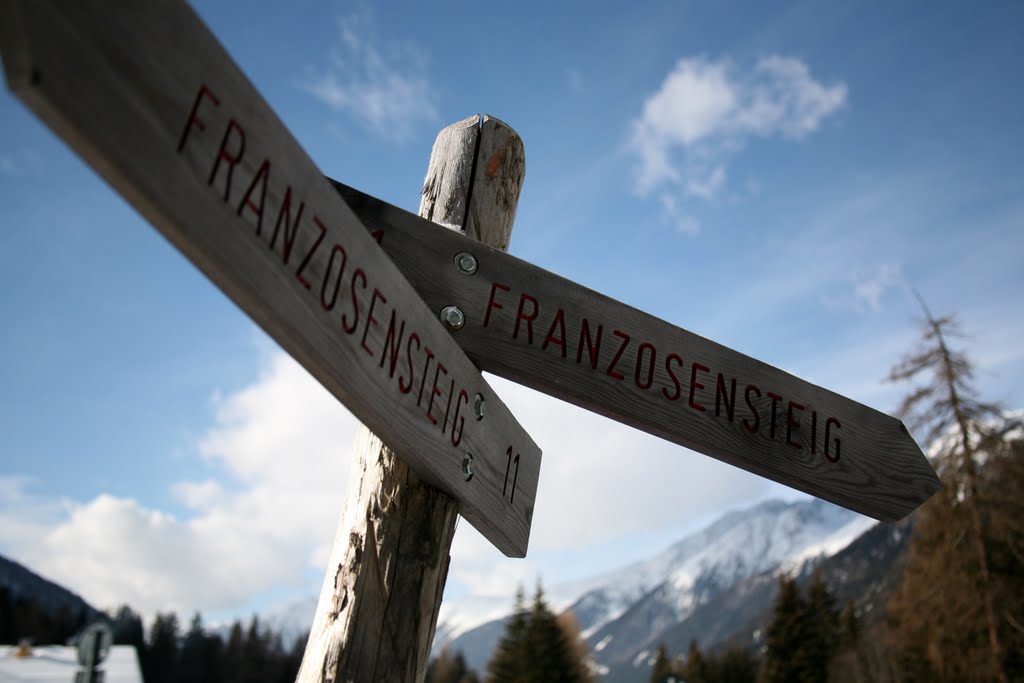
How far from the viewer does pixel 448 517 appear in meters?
1.83

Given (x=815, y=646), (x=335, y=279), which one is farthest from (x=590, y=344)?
(x=815, y=646)

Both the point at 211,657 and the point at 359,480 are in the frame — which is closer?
the point at 359,480

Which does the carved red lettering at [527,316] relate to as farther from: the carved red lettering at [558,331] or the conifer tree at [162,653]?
the conifer tree at [162,653]

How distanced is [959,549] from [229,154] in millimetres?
17511

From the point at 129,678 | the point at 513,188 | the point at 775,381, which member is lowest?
the point at 129,678

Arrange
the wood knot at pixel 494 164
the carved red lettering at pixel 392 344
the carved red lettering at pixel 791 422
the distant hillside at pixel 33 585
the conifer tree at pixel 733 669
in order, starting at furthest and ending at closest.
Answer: the distant hillside at pixel 33 585
the conifer tree at pixel 733 669
the wood knot at pixel 494 164
the carved red lettering at pixel 791 422
the carved red lettering at pixel 392 344

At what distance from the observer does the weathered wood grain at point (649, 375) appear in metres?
1.85

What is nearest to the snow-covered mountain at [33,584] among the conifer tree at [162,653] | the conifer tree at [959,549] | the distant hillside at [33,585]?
the distant hillside at [33,585]

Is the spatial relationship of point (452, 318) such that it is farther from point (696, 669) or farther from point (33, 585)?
point (33, 585)

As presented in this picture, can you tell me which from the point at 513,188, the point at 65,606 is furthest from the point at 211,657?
the point at 513,188

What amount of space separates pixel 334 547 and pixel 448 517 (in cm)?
26

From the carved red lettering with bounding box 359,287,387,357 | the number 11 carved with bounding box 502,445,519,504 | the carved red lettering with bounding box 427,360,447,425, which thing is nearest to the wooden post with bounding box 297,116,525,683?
the number 11 carved with bounding box 502,445,519,504

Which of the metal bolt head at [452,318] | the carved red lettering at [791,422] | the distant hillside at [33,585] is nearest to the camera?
the metal bolt head at [452,318]

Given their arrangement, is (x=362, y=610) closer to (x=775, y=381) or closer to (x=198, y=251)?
(x=198, y=251)
